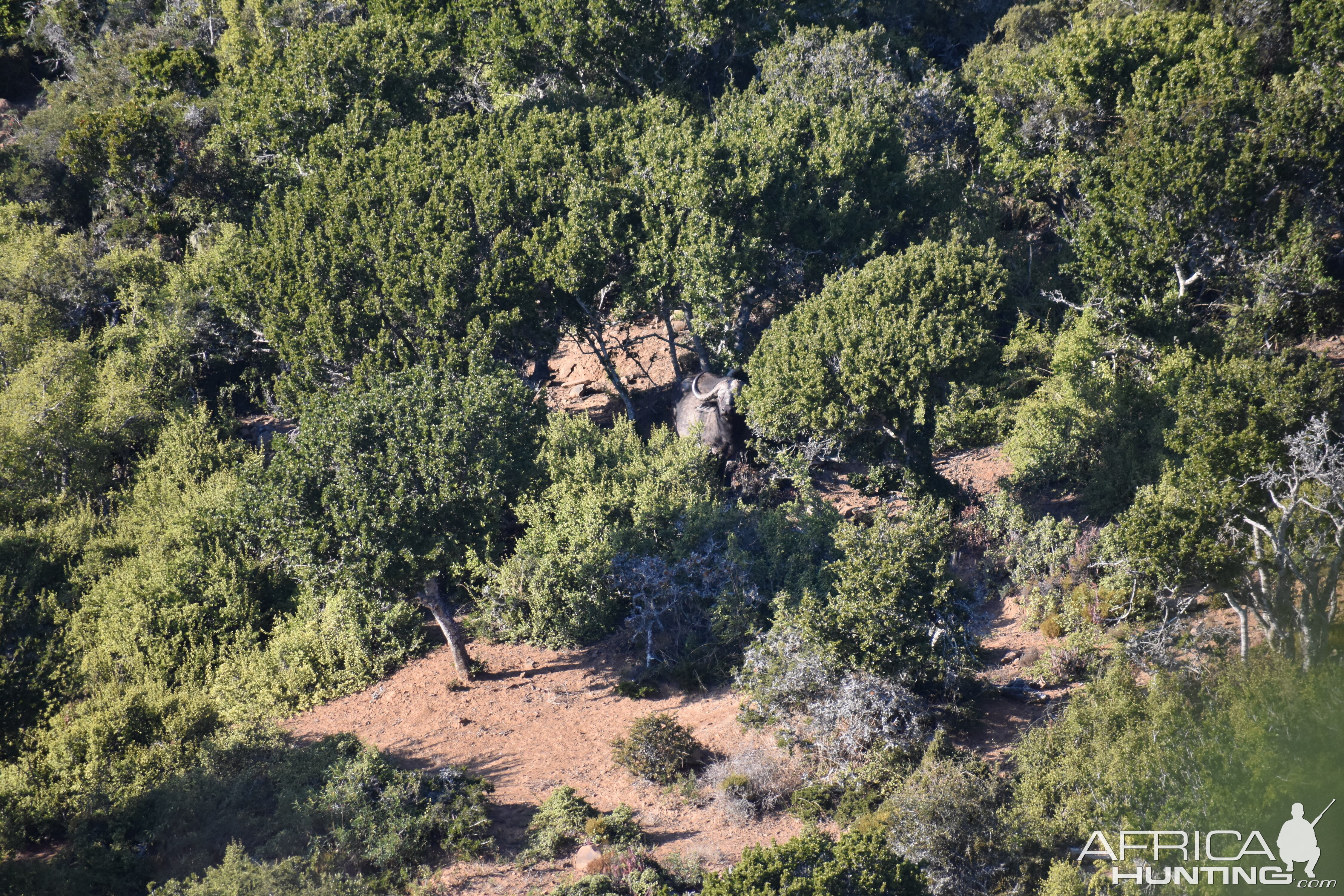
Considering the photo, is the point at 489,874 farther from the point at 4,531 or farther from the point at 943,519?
the point at 4,531

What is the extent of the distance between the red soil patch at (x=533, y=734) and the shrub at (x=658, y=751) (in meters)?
0.37

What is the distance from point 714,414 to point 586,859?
58.9 feet

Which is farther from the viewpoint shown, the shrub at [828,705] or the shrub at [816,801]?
the shrub at [828,705]

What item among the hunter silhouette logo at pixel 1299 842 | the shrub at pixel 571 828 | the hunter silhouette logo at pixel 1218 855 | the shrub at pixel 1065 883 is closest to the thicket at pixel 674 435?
the hunter silhouette logo at pixel 1218 855

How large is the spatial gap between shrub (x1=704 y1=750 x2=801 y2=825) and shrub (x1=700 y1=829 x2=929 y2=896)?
436 cm

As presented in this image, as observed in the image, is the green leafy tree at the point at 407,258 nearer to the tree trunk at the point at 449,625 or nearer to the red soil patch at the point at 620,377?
the red soil patch at the point at 620,377

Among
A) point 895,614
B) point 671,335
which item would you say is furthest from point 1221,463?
point 671,335

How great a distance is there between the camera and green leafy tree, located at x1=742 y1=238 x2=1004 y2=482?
28.2m

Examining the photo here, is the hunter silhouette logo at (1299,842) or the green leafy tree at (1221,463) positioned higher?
the green leafy tree at (1221,463)

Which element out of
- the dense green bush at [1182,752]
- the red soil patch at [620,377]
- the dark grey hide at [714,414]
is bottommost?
the dense green bush at [1182,752]

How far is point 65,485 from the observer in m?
35.8

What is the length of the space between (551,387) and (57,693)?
21089mm

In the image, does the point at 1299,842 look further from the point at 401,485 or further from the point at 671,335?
the point at 671,335

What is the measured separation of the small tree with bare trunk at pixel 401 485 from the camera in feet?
81.9
